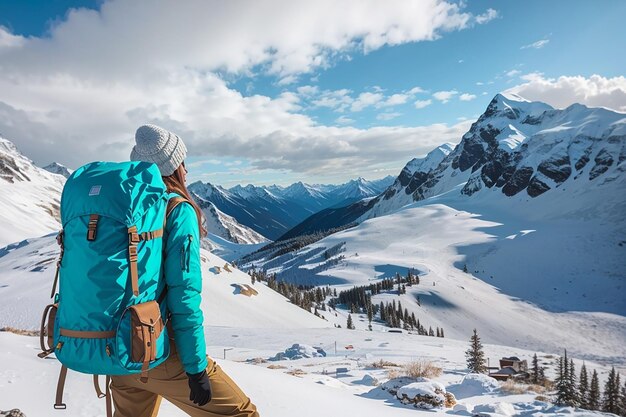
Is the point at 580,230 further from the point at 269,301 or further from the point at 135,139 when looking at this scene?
the point at 135,139

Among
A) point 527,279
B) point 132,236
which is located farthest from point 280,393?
point 527,279

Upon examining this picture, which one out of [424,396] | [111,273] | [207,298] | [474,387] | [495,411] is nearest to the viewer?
[111,273]

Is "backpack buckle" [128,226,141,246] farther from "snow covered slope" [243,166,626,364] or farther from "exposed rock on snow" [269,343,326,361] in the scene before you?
"snow covered slope" [243,166,626,364]

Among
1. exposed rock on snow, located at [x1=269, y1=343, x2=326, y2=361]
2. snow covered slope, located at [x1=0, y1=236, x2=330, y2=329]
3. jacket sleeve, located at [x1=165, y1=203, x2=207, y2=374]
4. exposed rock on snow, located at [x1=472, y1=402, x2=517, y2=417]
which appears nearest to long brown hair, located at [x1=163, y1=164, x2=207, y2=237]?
jacket sleeve, located at [x1=165, y1=203, x2=207, y2=374]

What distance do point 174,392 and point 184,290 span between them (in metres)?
1.01

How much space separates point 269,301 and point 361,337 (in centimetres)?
3197

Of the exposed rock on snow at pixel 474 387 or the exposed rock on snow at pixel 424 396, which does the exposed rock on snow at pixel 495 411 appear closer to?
the exposed rock on snow at pixel 424 396

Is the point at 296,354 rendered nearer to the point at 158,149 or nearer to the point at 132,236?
the point at 158,149

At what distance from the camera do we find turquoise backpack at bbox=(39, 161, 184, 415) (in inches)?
→ 111

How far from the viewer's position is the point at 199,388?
3193mm

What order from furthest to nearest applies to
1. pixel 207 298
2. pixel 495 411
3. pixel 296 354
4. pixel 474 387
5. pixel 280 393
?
pixel 207 298, pixel 296 354, pixel 474 387, pixel 495 411, pixel 280 393

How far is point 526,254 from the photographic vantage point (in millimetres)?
160500

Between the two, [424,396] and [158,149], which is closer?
[158,149]

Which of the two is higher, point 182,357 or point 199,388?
point 182,357
